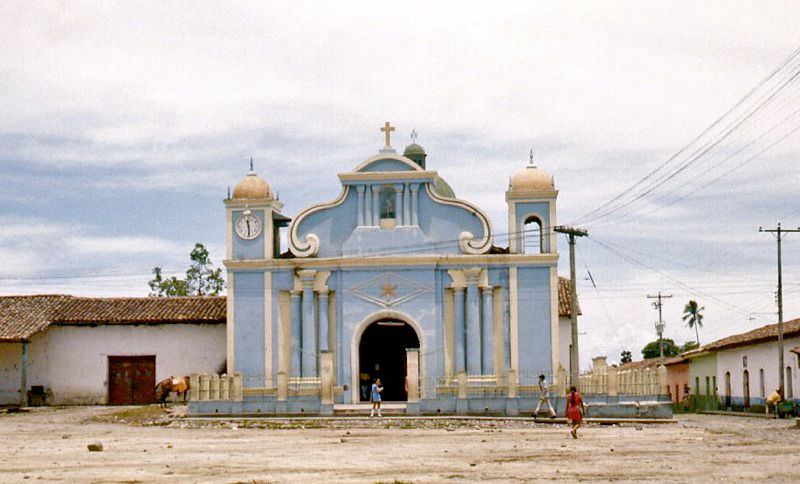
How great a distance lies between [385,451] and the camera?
23094 mm

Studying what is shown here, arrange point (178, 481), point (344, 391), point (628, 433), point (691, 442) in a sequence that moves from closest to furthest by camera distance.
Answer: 1. point (178, 481)
2. point (691, 442)
3. point (628, 433)
4. point (344, 391)

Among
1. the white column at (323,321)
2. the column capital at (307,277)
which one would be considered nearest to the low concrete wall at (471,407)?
the white column at (323,321)

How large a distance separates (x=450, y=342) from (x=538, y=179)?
607 centimetres

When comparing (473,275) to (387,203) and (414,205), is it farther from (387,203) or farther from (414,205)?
(387,203)

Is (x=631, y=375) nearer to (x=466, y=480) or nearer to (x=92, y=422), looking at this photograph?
(x=92, y=422)

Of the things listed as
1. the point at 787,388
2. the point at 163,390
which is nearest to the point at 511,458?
the point at 163,390

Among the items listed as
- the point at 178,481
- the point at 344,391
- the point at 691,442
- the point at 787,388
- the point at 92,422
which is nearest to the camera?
the point at 178,481

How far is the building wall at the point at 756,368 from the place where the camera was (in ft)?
145

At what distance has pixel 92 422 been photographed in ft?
118

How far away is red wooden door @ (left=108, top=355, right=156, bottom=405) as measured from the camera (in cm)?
4391

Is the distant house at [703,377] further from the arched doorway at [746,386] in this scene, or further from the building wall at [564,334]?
the building wall at [564,334]

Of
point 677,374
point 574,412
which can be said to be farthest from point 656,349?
point 574,412

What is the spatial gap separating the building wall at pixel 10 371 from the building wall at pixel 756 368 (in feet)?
87.4

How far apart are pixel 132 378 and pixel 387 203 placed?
10905 mm
